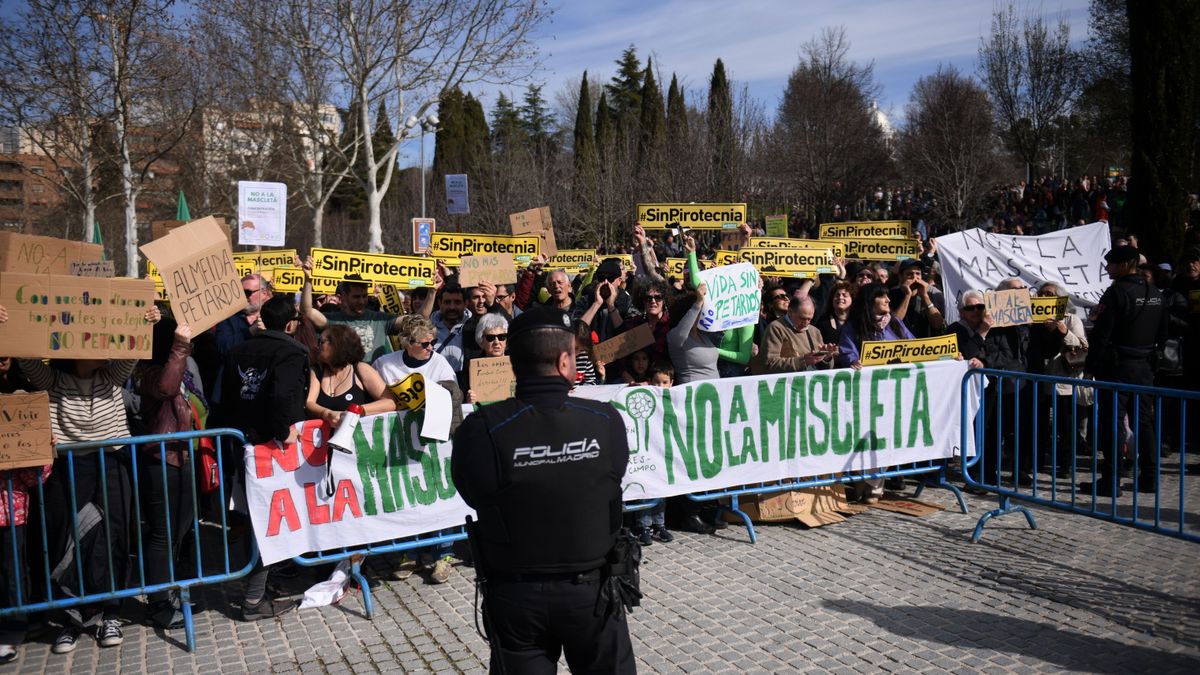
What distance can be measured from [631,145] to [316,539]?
Answer: 31.3 meters

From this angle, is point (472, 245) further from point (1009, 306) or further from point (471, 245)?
point (1009, 306)

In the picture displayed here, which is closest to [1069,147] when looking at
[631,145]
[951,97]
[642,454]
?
[951,97]

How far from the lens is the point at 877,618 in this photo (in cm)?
562

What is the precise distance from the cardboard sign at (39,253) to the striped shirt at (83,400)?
737mm

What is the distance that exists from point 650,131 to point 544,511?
40.1 meters

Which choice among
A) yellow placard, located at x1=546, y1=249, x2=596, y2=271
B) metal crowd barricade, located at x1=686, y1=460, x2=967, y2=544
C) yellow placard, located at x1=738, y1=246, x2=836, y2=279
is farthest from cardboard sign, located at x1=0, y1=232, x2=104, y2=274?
yellow placard, located at x1=546, y1=249, x2=596, y2=271

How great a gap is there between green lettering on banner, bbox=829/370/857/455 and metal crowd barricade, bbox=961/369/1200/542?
0.97 m

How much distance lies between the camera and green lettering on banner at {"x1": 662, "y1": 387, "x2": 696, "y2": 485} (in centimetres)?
700

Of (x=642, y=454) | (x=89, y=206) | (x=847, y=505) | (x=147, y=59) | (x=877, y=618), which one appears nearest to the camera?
(x=877, y=618)

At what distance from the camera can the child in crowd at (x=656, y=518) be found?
23.5ft

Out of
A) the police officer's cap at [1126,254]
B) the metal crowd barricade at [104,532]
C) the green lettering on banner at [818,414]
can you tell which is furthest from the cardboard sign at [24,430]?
the police officer's cap at [1126,254]

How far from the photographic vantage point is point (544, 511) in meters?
3.23

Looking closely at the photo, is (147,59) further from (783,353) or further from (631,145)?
(631,145)

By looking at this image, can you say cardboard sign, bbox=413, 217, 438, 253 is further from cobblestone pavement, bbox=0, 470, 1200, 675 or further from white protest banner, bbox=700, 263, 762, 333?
cobblestone pavement, bbox=0, 470, 1200, 675
